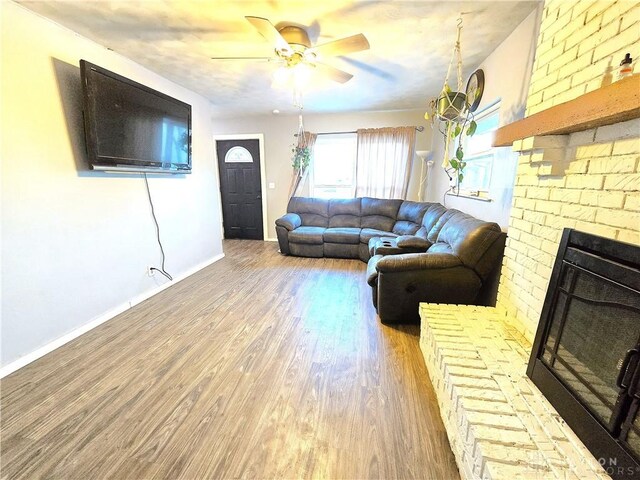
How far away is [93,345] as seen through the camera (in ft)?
6.79

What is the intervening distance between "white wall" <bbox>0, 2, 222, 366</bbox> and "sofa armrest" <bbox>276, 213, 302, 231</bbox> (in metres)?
1.96

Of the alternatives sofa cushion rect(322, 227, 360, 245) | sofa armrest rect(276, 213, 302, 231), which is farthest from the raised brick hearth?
sofa armrest rect(276, 213, 302, 231)

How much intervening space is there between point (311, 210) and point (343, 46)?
314 cm

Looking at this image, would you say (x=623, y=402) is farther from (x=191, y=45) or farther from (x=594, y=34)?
(x=191, y=45)

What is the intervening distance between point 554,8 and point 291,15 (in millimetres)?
1571

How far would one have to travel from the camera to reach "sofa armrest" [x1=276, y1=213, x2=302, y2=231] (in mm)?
4371

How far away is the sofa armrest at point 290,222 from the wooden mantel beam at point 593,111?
3.39 metres

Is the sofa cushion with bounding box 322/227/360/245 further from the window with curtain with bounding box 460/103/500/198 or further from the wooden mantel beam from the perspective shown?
the wooden mantel beam

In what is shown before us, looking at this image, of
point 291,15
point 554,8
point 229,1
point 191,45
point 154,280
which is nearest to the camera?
point 554,8

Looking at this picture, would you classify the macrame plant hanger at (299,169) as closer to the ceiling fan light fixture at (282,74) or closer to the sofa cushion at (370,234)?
the sofa cushion at (370,234)

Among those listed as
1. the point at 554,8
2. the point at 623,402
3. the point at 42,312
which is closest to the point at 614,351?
the point at 623,402

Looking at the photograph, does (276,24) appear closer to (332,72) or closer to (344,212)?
(332,72)

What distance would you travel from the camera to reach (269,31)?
A: 1.74m

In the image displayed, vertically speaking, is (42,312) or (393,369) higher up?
(42,312)
